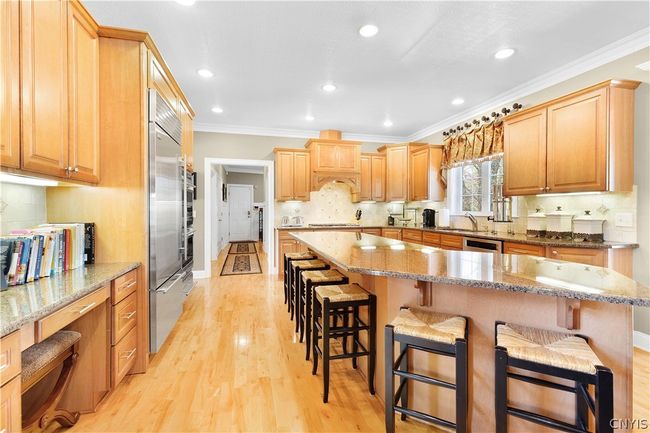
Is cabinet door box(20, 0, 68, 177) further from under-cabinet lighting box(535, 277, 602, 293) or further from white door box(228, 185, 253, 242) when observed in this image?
white door box(228, 185, 253, 242)

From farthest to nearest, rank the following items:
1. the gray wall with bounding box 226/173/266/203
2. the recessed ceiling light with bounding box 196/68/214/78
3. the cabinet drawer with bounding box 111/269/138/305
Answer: the gray wall with bounding box 226/173/266/203
the recessed ceiling light with bounding box 196/68/214/78
the cabinet drawer with bounding box 111/269/138/305

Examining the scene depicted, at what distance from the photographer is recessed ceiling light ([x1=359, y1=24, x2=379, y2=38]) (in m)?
2.44

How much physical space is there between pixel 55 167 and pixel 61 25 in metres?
0.81

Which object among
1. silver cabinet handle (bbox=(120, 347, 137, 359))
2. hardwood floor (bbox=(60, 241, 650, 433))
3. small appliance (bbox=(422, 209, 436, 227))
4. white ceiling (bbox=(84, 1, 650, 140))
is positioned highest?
white ceiling (bbox=(84, 1, 650, 140))

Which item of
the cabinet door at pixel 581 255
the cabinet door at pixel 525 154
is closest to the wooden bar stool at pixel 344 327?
the cabinet door at pixel 581 255

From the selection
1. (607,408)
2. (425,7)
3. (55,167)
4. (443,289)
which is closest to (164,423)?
(55,167)

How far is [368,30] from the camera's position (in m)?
2.48

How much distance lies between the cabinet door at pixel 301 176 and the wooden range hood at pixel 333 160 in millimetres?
107

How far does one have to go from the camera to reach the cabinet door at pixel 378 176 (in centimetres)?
571

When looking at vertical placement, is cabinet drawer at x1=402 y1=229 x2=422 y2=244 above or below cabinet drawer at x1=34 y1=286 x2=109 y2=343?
above

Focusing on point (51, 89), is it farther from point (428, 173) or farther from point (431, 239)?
point (428, 173)

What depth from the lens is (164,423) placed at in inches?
65.1

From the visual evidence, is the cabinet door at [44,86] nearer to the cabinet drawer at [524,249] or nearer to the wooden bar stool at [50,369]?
the wooden bar stool at [50,369]

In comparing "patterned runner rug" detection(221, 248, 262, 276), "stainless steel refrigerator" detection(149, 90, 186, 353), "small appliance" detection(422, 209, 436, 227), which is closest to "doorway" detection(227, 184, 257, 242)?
"patterned runner rug" detection(221, 248, 262, 276)
